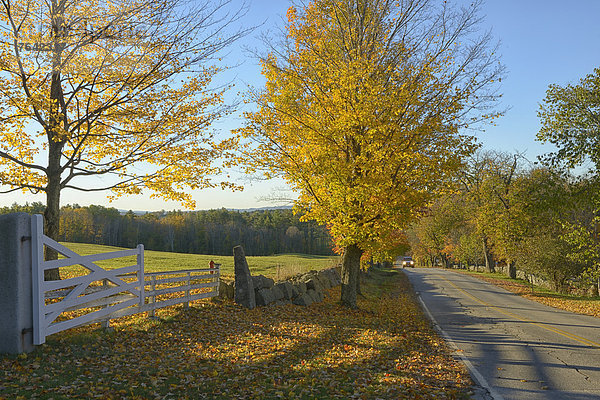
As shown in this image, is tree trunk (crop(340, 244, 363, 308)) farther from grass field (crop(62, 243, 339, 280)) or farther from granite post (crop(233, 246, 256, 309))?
grass field (crop(62, 243, 339, 280))

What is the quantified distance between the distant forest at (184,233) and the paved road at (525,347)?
72662 mm

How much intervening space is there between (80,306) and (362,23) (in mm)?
12307

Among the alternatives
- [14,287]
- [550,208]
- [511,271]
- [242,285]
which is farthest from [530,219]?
[14,287]

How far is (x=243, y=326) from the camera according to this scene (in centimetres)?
1133

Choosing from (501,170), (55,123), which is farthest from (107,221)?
(55,123)

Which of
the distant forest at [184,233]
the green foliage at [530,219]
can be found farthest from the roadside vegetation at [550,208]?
the distant forest at [184,233]

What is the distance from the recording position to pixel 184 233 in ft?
348

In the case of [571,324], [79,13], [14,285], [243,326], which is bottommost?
[571,324]

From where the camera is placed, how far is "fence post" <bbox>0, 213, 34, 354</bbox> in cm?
700

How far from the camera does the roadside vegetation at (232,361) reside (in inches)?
249

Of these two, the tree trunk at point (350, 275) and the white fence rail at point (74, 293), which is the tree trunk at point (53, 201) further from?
the tree trunk at point (350, 275)

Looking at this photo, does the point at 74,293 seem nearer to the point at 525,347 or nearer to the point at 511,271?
the point at 525,347

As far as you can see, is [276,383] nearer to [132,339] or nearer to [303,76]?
[132,339]

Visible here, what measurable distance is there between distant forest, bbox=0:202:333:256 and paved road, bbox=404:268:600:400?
238 feet
